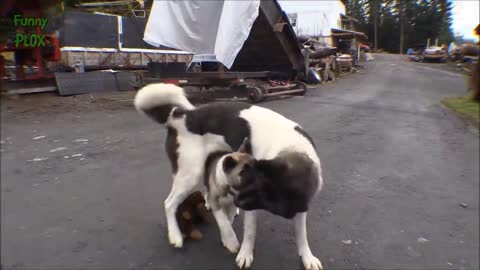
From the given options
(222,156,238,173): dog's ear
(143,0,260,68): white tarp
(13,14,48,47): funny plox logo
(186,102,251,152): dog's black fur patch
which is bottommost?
(222,156,238,173): dog's ear

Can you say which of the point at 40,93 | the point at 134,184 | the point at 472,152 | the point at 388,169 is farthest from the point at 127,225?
the point at 388,169

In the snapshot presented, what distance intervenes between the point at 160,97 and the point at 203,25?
312 centimetres

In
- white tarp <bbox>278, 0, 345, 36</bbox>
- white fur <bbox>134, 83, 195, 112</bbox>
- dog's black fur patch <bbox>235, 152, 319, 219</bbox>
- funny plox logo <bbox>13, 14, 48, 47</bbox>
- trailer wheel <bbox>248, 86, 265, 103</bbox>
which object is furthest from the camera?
white tarp <bbox>278, 0, 345, 36</bbox>

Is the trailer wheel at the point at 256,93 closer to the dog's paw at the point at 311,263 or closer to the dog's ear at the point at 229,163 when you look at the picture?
the dog's paw at the point at 311,263

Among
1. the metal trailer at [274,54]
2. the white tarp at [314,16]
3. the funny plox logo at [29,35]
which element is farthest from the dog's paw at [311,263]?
the white tarp at [314,16]

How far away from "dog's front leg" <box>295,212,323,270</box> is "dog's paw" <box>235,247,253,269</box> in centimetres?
35

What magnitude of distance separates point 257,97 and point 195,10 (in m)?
2.63

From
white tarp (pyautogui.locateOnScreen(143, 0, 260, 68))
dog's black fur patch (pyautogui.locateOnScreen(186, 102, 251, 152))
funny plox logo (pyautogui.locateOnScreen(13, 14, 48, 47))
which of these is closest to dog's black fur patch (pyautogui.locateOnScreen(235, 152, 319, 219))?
dog's black fur patch (pyautogui.locateOnScreen(186, 102, 251, 152))

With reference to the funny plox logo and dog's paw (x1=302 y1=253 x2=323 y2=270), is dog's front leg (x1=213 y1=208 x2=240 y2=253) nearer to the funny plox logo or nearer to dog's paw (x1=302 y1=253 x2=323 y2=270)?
dog's paw (x1=302 y1=253 x2=323 y2=270)

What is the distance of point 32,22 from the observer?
625mm

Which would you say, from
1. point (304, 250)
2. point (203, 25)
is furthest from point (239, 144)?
point (203, 25)

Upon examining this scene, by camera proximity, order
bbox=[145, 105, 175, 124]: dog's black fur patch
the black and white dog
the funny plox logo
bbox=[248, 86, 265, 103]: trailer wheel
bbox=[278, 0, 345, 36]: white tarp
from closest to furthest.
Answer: the funny plox logo → the black and white dog → bbox=[145, 105, 175, 124]: dog's black fur patch → bbox=[248, 86, 265, 103]: trailer wheel → bbox=[278, 0, 345, 36]: white tarp

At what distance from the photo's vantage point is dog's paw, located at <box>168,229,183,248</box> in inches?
103

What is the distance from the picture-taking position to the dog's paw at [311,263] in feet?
7.93
